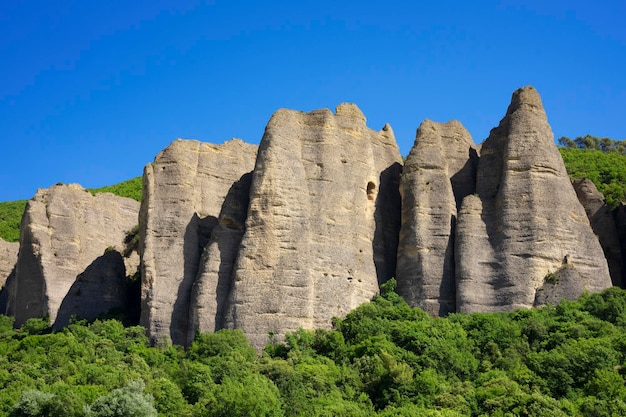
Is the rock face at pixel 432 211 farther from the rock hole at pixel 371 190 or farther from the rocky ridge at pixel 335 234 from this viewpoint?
the rock hole at pixel 371 190

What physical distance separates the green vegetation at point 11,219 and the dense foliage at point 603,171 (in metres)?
31.7

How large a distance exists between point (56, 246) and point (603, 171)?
2814cm

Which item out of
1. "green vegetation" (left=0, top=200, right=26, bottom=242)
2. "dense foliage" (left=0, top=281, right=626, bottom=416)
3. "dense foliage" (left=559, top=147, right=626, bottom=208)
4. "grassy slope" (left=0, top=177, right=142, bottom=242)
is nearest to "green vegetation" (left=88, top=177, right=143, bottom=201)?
"grassy slope" (left=0, top=177, right=142, bottom=242)

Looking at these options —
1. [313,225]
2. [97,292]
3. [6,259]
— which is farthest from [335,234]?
[6,259]

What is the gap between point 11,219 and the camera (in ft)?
275

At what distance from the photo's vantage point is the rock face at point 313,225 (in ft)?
161

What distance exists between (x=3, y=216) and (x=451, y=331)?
153ft

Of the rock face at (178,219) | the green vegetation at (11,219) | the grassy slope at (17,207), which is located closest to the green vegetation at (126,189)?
the grassy slope at (17,207)

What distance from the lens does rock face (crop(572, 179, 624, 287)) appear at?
5403 centimetres

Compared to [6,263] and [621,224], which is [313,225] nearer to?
[621,224]

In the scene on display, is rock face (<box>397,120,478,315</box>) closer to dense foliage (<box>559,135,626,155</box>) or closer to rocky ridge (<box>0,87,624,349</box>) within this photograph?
rocky ridge (<box>0,87,624,349</box>)

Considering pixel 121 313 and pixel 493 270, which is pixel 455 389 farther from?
pixel 121 313

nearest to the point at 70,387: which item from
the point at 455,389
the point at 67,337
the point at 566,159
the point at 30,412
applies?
the point at 30,412

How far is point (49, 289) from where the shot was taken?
5612 cm
